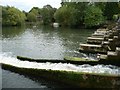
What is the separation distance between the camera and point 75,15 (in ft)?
282

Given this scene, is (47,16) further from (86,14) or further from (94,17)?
(94,17)

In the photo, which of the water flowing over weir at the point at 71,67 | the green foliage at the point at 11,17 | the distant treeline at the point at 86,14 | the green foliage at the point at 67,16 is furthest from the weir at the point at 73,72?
the green foliage at the point at 11,17

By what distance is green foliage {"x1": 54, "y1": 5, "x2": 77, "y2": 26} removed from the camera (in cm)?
8695

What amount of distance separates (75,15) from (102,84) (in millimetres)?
68867

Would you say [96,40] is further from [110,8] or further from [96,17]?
[110,8]

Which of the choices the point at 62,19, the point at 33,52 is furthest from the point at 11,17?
the point at 33,52

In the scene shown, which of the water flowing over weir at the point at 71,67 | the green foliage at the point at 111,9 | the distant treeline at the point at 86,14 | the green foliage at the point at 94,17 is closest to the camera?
the water flowing over weir at the point at 71,67

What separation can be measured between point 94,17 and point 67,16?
19037 millimetres

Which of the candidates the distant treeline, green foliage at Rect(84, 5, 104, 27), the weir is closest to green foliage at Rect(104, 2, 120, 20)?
the distant treeline

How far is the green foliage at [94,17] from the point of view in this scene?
2993 inches

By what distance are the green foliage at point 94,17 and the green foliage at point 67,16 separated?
8195 millimetres

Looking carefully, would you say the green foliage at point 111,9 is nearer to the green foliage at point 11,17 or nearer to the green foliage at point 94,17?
the green foliage at point 94,17

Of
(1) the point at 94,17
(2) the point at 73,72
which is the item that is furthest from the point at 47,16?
(2) the point at 73,72

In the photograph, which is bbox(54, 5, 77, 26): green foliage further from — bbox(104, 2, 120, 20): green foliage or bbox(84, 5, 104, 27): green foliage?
bbox(104, 2, 120, 20): green foliage
